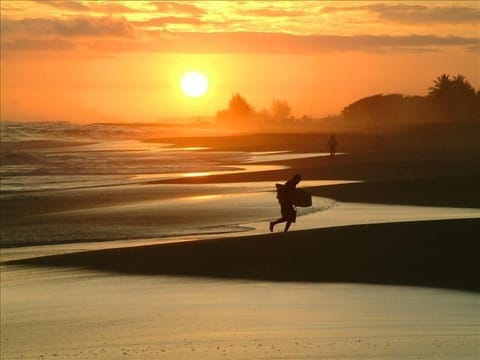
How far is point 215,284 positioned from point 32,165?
38.9 metres

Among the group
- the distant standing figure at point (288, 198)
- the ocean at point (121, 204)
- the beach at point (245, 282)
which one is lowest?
the ocean at point (121, 204)

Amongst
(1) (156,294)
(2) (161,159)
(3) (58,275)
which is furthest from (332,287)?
(2) (161,159)

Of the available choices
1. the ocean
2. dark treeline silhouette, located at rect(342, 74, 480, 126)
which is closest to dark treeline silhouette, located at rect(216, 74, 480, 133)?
dark treeline silhouette, located at rect(342, 74, 480, 126)

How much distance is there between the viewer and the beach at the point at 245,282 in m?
9.44

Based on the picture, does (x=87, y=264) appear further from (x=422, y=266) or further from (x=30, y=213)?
(x=30, y=213)

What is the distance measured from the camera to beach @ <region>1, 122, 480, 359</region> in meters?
9.44

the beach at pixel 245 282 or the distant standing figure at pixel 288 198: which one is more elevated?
the distant standing figure at pixel 288 198

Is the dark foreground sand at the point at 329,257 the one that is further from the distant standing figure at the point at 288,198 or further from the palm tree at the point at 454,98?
the palm tree at the point at 454,98

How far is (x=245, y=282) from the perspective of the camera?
12961 millimetres

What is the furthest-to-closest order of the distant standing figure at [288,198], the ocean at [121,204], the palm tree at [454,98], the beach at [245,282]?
the palm tree at [454,98]
the ocean at [121,204]
the distant standing figure at [288,198]
the beach at [245,282]

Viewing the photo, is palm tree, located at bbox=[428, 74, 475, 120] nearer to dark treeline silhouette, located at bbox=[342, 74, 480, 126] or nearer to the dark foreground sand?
dark treeline silhouette, located at bbox=[342, 74, 480, 126]

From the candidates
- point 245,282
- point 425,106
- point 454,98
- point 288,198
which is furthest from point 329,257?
point 425,106

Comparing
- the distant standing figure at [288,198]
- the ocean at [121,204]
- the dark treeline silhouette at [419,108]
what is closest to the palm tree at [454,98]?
the dark treeline silhouette at [419,108]

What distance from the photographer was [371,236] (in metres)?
15.0
